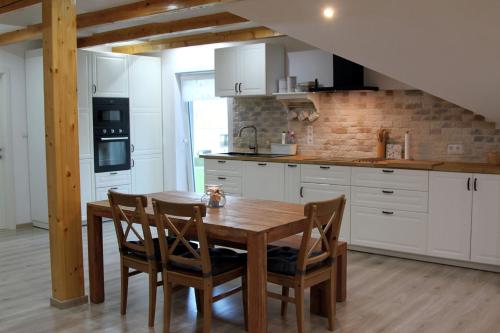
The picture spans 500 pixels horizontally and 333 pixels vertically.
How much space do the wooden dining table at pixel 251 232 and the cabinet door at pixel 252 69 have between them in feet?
7.62

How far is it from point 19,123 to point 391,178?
4.74 m

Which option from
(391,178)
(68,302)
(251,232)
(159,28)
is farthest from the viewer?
(159,28)

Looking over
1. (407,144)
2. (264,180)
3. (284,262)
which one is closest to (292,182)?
(264,180)

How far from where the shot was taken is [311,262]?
3.42 metres

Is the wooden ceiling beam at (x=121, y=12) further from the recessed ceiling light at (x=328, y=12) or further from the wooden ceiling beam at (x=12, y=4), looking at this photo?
the recessed ceiling light at (x=328, y=12)

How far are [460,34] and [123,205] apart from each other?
269 cm

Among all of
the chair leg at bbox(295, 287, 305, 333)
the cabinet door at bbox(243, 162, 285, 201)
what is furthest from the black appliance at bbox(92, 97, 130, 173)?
the chair leg at bbox(295, 287, 305, 333)

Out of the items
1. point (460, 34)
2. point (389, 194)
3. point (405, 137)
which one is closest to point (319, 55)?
point (405, 137)

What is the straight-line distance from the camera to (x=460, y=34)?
12.9 feet

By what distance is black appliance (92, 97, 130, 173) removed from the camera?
23.1ft

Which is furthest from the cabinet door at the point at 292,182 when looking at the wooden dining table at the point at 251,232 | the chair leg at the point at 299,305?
the chair leg at the point at 299,305

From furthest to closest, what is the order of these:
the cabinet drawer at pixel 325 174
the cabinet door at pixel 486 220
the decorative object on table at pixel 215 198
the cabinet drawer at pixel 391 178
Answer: the cabinet drawer at pixel 325 174
the cabinet drawer at pixel 391 178
the cabinet door at pixel 486 220
the decorative object on table at pixel 215 198

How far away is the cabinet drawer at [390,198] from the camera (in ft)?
17.0

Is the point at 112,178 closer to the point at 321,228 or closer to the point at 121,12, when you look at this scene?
the point at 121,12
